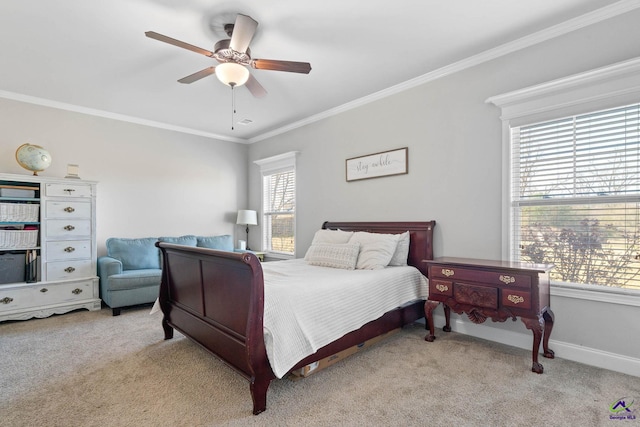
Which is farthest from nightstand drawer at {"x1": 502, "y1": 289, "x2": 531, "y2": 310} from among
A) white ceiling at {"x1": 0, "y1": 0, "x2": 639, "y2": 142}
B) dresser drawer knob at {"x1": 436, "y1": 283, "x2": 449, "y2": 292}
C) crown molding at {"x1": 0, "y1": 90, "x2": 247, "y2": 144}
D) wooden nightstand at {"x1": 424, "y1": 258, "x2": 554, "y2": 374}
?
crown molding at {"x1": 0, "y1": 90, "x2": 247, "y2": 144}

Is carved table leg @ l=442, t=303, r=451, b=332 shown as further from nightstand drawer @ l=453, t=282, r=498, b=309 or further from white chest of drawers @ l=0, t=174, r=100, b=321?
white chest of drawers @ l=0, t=174, r=100, b=321

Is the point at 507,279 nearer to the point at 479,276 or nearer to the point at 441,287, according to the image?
the point at 479,276

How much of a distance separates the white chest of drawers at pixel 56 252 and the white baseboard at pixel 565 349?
411 centimetres

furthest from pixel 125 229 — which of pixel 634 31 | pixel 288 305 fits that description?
pixel 634 31

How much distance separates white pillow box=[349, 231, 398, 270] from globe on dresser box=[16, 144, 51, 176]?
3.72 metres

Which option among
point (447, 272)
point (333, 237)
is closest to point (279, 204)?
point (333, 237)

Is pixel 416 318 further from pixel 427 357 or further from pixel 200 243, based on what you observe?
pixel 200 243

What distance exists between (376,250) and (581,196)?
66.7 inches

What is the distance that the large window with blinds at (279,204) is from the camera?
509 cm

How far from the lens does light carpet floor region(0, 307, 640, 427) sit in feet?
5.86

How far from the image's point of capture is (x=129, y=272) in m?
3.98

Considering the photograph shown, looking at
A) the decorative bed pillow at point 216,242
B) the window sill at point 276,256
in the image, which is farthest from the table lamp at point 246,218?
the window sill at point 276,256

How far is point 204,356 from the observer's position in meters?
2.58

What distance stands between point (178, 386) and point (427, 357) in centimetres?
183
